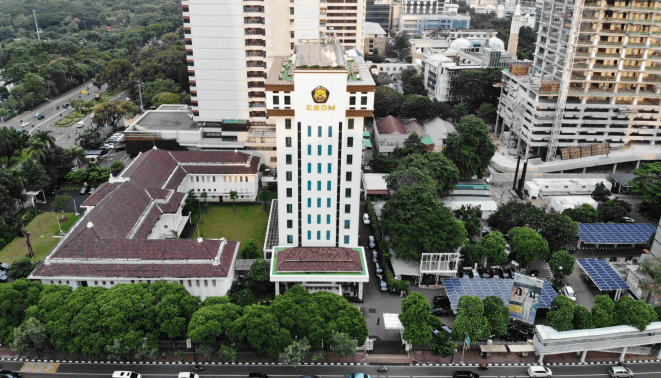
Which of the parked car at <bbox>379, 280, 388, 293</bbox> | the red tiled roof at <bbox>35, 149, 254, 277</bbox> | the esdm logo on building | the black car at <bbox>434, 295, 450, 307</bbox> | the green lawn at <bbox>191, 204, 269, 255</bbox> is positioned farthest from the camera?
the green lawn at <bbox>191, 204, 269, 255</bbox>

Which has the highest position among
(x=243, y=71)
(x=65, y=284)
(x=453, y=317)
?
(x=243, y=71)

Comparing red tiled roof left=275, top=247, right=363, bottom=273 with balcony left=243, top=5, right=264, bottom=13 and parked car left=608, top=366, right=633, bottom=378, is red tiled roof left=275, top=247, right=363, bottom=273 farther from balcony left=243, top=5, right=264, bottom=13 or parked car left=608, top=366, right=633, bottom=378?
balcony left=243, top=5, right=264, bottom=13

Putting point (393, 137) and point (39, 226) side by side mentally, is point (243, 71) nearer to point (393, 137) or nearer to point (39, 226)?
A: point (393, 137)

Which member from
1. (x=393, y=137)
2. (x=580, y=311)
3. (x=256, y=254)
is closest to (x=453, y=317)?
(x=580, y=311)

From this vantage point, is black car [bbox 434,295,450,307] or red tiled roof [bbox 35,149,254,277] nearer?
red tiled roof [bbox 35,149,254,277]

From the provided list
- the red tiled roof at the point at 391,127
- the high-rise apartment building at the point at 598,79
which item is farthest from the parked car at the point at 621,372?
the red tiled roof at the point at 391,127

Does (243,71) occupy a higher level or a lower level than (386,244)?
higher

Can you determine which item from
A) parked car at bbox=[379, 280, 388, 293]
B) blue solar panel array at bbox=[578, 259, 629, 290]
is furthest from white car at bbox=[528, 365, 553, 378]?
parked car at bbox=[379, 280, 388, 293]

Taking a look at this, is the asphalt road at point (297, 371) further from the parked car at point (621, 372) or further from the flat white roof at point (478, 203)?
the flat white roof at point (478, 203)
